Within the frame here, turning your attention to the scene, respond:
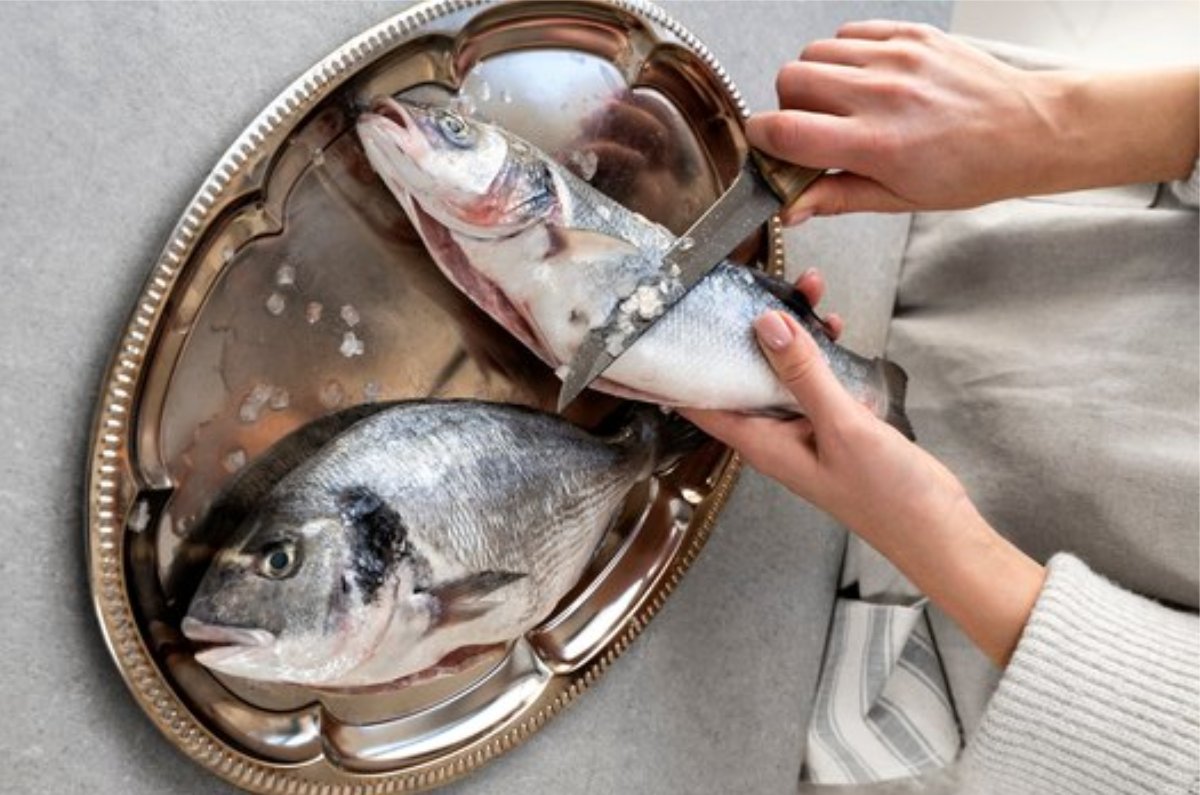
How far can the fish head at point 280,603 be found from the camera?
1.93 feet

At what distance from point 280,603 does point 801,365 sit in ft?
1.19

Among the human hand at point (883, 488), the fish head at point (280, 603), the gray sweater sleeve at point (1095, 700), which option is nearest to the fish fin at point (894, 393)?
the human hand at point (883, 488)

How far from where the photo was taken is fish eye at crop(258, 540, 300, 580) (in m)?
0.59

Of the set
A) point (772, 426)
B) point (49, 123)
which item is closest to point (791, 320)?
point (772, 426)

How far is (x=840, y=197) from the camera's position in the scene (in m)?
0.84

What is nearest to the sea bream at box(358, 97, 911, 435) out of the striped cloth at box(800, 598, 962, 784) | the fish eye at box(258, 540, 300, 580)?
the fish eye at box(258, 540, 300, 580)

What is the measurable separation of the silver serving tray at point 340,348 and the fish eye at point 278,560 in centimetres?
7

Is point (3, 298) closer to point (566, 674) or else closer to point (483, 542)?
point (483, 542)

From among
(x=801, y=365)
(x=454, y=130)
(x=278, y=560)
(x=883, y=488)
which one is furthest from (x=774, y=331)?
(x=278, y=560)

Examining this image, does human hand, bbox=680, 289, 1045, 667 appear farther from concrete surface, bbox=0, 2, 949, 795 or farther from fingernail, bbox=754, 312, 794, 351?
concrete surface, bbox=0, 2, 949, 795

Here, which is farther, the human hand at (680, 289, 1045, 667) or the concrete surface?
the human hand at (680, 289, 1045, 667)

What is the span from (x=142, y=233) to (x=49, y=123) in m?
0.07

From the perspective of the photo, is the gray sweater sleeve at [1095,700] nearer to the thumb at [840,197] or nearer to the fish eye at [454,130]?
the thumb at [840,197]

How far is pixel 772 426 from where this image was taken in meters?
0.79
